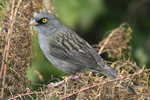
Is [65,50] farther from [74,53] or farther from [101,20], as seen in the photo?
[101,20]

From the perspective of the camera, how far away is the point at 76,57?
3314 millimetres

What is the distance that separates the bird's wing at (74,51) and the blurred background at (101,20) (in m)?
0.74

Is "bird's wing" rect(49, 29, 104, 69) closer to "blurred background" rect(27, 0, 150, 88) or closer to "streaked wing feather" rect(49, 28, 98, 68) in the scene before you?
"streaked wing feather" rect(49, 28, 98, 68)

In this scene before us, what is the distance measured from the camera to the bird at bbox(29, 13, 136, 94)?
3.23 meters

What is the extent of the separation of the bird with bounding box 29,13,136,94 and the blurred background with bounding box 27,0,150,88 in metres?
0.62

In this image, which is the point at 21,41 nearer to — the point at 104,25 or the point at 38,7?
the point at 38,7

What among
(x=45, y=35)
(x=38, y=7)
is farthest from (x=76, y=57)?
(x=38, y=7)

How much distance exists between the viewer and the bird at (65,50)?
323 cm

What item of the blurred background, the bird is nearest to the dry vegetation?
the bird

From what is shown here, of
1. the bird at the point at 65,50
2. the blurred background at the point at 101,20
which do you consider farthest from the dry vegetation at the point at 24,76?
the blurred background at the point at 101,20

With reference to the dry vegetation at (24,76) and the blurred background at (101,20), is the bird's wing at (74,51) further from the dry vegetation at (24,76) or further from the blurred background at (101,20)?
the blurred background at (101,20)

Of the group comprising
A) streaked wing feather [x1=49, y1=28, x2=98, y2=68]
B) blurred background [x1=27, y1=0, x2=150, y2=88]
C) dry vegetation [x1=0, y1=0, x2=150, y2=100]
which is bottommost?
dry vegetation [x1=0, y1=0, x2=150, y2=100]

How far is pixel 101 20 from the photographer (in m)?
4.94

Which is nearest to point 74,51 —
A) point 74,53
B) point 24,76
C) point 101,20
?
point 74,53
